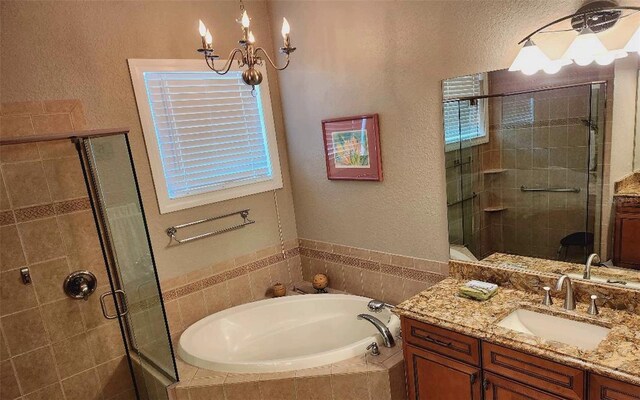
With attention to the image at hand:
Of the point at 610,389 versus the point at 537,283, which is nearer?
the point at 610,389

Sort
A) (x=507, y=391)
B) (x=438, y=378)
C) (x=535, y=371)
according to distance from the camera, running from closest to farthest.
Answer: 1. (x=535, y=371)
2. (x=507, y=391)
3. (x=438, y=378)

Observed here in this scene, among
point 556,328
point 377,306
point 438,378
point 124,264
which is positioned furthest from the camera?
point 377,306

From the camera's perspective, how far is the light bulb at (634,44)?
1581 mm

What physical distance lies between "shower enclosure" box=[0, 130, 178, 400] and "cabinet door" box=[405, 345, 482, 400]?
1388 millimetres

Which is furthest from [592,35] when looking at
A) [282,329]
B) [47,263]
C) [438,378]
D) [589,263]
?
[47,263]

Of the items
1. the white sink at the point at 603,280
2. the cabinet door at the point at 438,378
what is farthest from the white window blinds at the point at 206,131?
the white sink at the point at 603,280

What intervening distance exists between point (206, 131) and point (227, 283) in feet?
3.94

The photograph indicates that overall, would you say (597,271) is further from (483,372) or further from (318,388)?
(318,388)

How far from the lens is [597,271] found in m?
1.87

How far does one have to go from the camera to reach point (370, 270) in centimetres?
298

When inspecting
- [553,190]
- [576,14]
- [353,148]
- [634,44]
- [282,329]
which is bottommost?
[282,329]

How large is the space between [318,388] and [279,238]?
1467 millimetres

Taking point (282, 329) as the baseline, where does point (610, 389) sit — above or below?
above

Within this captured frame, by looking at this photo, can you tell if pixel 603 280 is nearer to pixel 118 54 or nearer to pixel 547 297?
pixel 547 297
